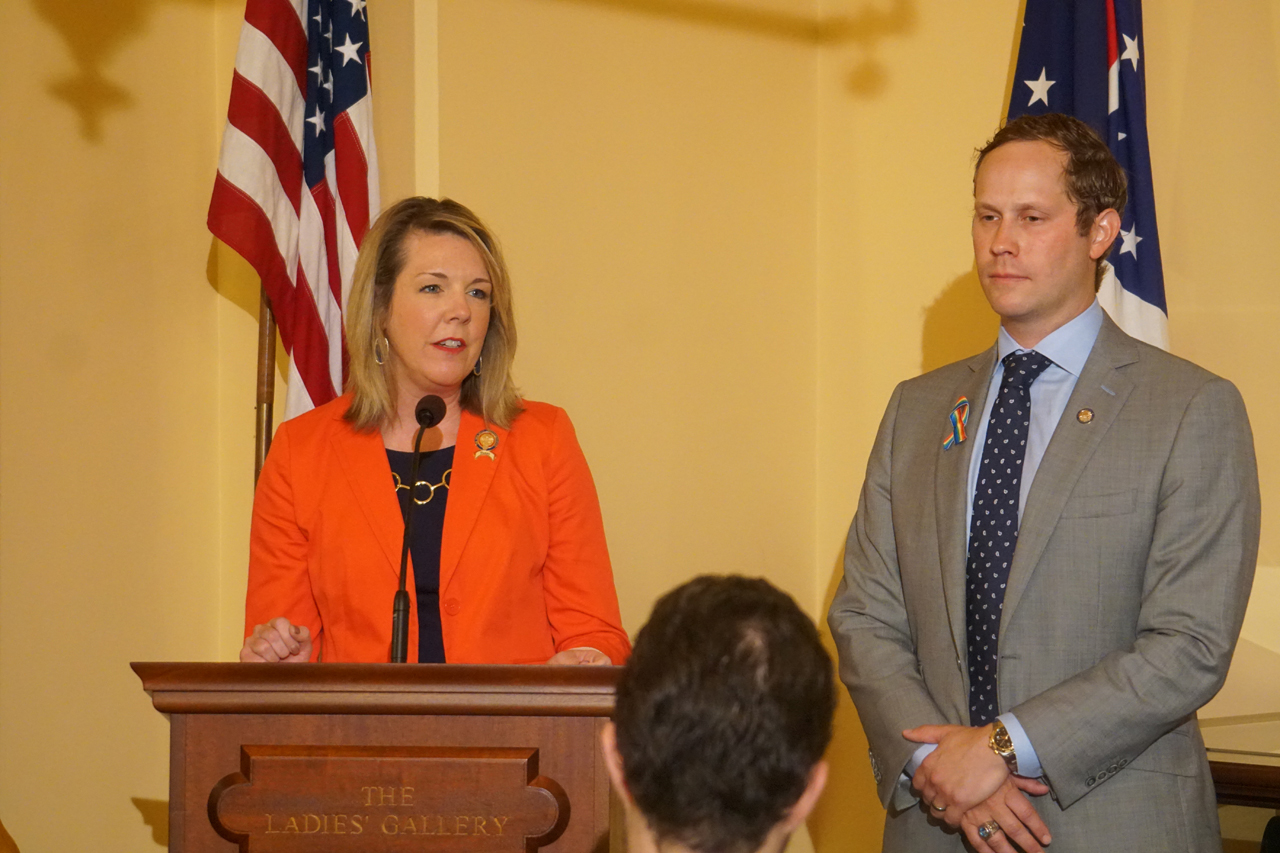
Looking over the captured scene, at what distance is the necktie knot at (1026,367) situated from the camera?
2396 millimetres

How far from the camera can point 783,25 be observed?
168 inches

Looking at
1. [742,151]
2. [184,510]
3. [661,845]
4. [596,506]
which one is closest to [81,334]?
[184,510]

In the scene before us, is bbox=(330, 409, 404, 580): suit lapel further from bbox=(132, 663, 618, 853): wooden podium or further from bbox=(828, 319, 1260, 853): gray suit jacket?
bbox=(828, 319, 1260, 853): gray suit jacket

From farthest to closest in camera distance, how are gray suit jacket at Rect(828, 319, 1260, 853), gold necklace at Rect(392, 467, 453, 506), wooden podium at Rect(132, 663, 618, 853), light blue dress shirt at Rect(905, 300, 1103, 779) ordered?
gold necklace at Rect(392, 467, 453, 506)
light blue dress shirt at Rect(905, 300, 1103, 779)
gray suit jacket at Rect(828, 319, 1260, 853)
wooden podium at Rect(132, 663, 618, 853)

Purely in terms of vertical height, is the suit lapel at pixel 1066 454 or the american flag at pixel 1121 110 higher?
the american flag at pixel 1121 110

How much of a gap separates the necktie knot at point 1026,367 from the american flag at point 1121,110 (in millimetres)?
992

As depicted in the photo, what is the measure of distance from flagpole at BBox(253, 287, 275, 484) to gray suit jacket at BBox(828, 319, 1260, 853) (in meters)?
1.84

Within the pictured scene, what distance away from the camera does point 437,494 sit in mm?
2572

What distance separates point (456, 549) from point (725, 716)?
1418mm

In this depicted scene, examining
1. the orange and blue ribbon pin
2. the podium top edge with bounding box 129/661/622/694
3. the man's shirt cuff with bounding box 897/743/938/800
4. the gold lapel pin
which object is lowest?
the man's shirt cuff with bounding box 897/743/938/800

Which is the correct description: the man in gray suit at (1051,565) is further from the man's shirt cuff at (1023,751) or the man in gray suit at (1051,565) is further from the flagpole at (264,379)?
the flagpole at (264,379)

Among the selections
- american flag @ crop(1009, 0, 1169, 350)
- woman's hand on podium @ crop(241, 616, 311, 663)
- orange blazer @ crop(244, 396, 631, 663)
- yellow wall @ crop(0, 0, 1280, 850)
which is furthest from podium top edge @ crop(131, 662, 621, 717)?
american flag @ crop(1009, 0, 1169, 350)

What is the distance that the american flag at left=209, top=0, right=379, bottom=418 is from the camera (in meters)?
3.43

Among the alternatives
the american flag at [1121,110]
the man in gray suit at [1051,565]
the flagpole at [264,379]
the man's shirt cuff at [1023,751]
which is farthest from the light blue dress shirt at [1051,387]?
the flagpole at [264,379]
